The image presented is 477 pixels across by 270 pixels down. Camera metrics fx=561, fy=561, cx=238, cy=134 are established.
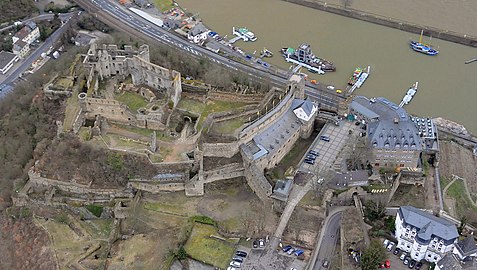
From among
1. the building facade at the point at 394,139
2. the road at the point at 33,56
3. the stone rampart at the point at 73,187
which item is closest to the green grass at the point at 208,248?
the stone rampart at the point at 73,187

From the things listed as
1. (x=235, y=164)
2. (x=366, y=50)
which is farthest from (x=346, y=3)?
(x=235, y=164)

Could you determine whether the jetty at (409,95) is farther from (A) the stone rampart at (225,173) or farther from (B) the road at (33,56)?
(B) the road at (33,56)

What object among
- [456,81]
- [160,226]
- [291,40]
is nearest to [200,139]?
[160,226]

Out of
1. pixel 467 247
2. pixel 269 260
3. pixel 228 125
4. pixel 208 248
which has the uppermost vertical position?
pixel 228 125

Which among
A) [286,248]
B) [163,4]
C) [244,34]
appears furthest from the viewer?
[163,4]

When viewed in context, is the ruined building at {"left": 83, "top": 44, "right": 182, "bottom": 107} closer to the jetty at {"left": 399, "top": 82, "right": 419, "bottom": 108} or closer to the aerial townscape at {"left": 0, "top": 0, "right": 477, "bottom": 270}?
the aerial townscape at {"left": 0, "top": 0, "right": 477, "bottom": 270}

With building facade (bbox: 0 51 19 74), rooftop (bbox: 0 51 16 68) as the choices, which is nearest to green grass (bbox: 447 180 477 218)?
building facade (bbox: 0 51 19 74)

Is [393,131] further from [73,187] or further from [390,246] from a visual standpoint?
[73,187]
